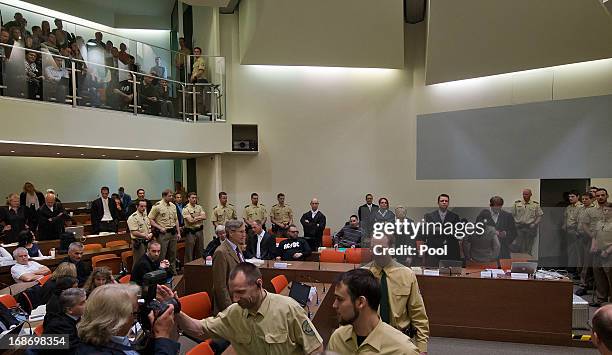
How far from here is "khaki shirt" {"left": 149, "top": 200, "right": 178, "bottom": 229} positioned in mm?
→ 7934

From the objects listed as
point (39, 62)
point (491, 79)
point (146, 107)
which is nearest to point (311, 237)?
point (146, 107)

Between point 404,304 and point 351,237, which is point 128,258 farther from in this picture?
point 404,304

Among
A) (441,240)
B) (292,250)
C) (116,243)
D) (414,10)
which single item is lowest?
(116,243)

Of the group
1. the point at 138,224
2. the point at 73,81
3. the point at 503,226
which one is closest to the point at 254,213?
the point at 138,224

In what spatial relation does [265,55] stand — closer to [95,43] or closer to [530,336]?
[95,43]

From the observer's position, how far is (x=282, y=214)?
9914 millimetres

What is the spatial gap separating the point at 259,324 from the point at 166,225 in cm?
638

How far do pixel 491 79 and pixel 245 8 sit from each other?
20.4 feet

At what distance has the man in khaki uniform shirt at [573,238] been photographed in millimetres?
5559

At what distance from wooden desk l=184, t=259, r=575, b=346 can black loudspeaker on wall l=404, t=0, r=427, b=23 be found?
269 inches

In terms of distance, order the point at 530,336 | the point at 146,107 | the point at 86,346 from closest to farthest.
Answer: the point at 86,346 → the point at 530,336 → the point at 146,107

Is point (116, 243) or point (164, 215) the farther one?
point (164, 215)

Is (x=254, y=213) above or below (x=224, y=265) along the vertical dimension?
below

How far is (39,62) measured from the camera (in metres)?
6.58
